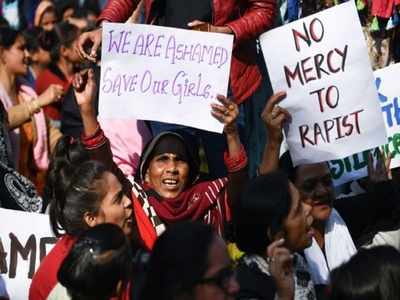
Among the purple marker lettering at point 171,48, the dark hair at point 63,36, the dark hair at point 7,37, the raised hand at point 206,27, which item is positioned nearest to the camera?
the purple marker lettering at point 171,48

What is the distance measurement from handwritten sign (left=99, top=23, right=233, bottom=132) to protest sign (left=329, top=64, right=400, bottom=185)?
931 millimetres

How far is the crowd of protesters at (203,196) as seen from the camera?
4.49m

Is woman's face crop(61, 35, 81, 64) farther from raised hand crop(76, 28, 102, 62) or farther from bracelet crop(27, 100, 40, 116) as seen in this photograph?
raised hand crop(76, 28, 102, 62)

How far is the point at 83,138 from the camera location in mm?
6367

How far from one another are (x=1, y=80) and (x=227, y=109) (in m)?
3.27

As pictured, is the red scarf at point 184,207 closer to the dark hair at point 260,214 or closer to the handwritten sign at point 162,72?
the handwritten sign at point 162,72

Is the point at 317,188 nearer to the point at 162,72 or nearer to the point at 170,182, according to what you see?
the point at 170,182

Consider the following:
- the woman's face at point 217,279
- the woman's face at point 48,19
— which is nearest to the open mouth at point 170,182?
the woman's face at point 217,279

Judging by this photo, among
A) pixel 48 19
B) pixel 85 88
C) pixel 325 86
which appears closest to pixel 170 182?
pixel 85 88

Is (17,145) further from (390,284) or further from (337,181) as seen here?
(390,284)

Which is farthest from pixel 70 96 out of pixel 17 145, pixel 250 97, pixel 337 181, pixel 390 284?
pixel 390 284

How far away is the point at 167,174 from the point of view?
6.71m

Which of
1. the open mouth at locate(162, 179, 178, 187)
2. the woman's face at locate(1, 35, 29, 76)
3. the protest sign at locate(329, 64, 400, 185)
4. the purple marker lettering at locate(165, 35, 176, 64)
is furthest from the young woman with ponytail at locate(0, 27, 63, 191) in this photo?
the protest sign at locate(329, 64, 400, 185)

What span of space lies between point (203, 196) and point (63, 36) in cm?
411
